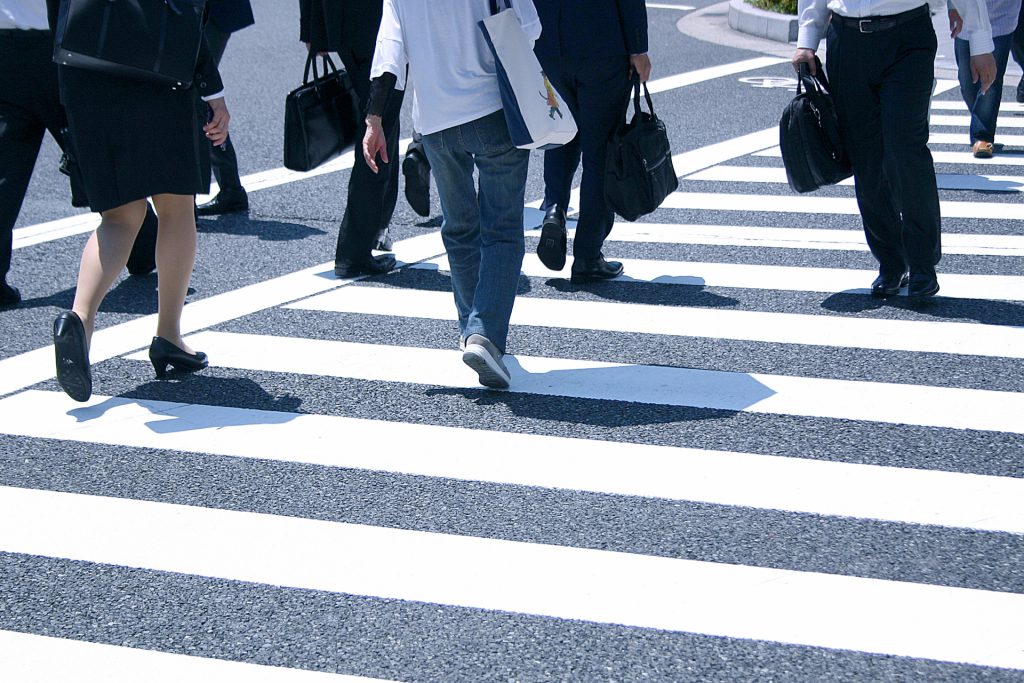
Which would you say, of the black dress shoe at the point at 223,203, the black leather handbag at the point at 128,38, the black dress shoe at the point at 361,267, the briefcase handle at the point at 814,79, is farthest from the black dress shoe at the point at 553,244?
the black dress shoe at the point at 223,203

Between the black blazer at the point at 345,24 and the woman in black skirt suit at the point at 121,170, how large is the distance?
124 centimetres

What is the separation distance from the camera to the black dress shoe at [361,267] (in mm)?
6398

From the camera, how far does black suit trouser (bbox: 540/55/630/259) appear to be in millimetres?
5691

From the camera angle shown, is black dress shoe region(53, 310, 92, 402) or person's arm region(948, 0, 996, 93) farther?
person's arm region(948, 0, 996, 93)

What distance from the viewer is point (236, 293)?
→ 6.14m

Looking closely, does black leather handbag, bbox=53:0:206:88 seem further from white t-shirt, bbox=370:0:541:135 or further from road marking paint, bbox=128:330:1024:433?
road marking paint, bbox=128:330:1024:433

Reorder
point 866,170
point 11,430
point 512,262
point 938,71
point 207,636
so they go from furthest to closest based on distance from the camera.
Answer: point 938,71 → point 866,170 → point 512,262 → point 11,430 → point 207,636

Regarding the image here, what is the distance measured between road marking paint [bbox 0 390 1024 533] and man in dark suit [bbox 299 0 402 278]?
5.93 ft

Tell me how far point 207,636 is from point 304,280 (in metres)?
3.48

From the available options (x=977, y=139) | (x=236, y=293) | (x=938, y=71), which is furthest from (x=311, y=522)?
(x=938, y=71)

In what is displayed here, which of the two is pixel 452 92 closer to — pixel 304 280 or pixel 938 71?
pixel 304 280

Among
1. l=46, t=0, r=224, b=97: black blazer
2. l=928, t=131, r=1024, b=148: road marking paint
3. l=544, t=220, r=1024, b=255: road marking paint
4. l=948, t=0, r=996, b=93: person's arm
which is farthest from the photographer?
l=928, t=131, r=1024, b=148: road marking paint

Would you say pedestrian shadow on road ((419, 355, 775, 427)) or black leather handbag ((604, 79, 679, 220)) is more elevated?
black leather handbag ((604, 79, 679, 220))

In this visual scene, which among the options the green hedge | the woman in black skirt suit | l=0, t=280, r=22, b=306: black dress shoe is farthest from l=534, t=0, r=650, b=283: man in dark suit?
the green hedge
